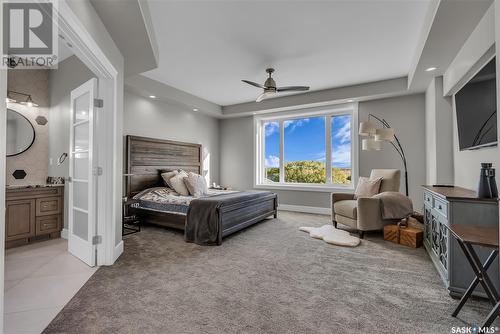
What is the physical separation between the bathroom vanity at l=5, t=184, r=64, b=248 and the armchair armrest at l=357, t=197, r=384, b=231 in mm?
4454

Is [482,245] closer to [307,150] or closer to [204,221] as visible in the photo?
[204,221]

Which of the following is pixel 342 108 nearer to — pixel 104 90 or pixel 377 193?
pixel 377 193

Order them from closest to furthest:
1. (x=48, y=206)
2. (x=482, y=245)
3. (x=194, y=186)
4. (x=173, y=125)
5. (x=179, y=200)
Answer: (x=482, y=245) → (x=48, y=206) → (x=179, y=200) → (x=194, y=186) → (x=173, y=125)

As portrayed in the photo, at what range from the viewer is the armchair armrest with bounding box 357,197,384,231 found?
352cm

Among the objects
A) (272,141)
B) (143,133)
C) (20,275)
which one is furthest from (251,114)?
(20,275)

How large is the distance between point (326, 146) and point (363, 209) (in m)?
2.35

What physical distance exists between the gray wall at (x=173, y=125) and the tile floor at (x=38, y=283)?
2.32m

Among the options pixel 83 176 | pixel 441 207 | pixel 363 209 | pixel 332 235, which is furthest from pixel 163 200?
pixel 441 207

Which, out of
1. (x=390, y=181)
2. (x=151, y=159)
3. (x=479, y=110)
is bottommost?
(x=390, y=181)

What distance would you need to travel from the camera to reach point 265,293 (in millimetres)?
2020

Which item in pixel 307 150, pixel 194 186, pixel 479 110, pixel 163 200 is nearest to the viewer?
pixel 479 110

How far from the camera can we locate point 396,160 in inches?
187

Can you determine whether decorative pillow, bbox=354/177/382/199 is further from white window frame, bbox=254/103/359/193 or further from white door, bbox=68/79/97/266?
white door, bbox=68/79/97/266

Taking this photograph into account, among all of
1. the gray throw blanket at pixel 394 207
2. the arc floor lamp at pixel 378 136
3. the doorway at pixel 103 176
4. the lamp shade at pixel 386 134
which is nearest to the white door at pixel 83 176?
the doorway at pixel 103 176
